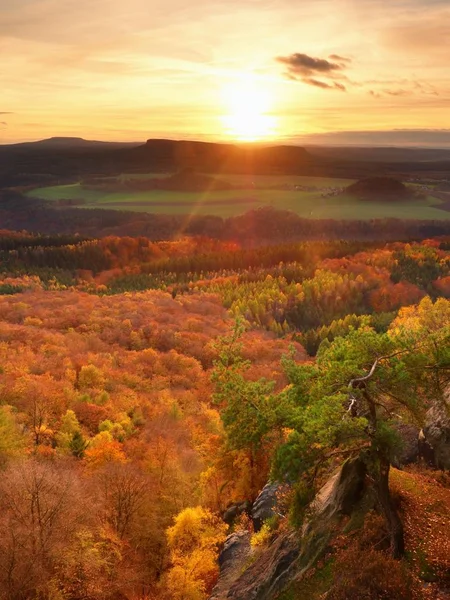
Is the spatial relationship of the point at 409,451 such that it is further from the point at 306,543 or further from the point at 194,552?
the point at 194,552

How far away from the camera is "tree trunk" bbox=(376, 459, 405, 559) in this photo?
25719 mm

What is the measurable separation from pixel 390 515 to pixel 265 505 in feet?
71.2

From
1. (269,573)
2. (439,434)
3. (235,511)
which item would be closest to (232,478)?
(235,511)

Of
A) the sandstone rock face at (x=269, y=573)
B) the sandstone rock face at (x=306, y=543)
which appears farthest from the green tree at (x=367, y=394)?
the sandstone rock face at (x=269, y=573)

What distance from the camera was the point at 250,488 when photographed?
5584cm

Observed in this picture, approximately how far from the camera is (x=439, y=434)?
34.7 m

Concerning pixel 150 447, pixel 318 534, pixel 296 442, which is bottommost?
pixel 150 447

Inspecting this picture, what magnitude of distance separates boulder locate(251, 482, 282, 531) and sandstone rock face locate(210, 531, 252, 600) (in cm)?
155

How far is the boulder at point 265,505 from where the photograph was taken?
44.8 meters

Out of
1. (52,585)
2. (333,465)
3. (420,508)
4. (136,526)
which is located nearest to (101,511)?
(136,526)

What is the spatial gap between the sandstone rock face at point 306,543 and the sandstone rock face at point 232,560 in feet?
11.8

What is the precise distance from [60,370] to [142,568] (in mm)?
82582

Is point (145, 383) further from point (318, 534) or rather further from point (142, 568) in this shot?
point (318, 534)

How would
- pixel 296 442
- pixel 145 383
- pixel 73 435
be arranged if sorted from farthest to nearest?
pixel 145 383, pixel 73 435, pixel 296 442
